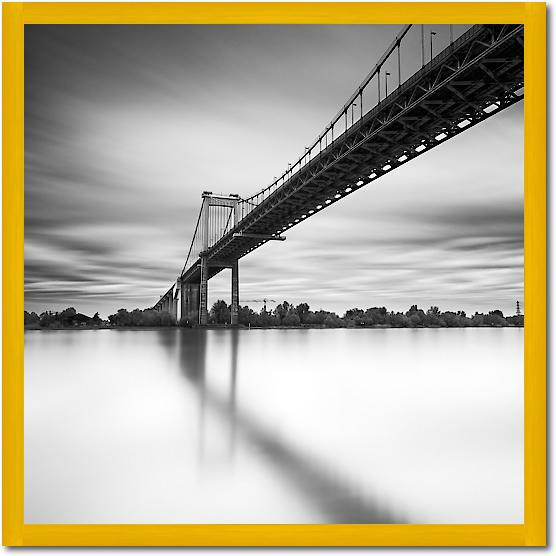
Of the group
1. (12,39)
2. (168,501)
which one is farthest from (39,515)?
(12,39)

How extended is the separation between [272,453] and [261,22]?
1794mm

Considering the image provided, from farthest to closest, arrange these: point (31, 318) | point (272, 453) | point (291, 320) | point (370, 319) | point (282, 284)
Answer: point (291, 320) → point (282, 284) → point (370, 319) → point (31, 318) → point (272, 453)

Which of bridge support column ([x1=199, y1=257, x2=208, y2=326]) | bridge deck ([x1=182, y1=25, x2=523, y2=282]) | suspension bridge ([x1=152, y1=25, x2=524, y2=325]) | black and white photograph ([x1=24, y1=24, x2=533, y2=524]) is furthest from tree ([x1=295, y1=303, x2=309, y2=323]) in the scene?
bridge support column ([x1=199, y1=257, x2=208, y2=326])

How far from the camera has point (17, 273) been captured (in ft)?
6.23

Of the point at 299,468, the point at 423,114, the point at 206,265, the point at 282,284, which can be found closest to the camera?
Answer: the point at 299,468

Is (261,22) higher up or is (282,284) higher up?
(261,22)

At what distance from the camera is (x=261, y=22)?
1.98m

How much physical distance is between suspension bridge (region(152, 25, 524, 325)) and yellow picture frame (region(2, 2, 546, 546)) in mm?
441

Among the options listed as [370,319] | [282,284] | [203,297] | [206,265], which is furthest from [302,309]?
[206,265]

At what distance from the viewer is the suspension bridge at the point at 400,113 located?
312 cm

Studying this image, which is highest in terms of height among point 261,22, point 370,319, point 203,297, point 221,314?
point 261,22

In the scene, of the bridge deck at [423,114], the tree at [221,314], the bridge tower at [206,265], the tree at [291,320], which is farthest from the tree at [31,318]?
the tree at [221,314]

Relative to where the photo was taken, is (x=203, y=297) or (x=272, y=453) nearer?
(x=272, y=453)

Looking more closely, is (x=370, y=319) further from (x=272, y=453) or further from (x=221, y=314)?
(x=221, y=314)
